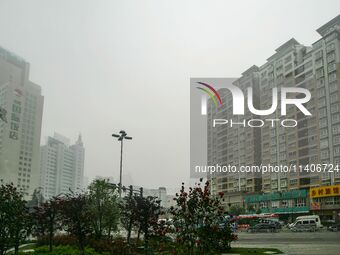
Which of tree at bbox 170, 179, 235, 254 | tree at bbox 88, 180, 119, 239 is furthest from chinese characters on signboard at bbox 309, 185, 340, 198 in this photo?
tree at bbox 170, 179, 235, 254

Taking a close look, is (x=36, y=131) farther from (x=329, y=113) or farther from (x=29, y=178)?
(x=329, y=113)

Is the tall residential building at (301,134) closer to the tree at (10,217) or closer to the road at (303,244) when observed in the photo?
the road at (303,244)

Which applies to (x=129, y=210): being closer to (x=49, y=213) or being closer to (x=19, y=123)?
(x=49, y=213)

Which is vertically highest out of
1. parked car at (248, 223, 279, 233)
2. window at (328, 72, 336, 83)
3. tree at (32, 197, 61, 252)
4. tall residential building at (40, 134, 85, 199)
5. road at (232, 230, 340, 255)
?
window at (328, 72, 336, 83)

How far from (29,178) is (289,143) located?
287ft

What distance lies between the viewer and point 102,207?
2611 centimetres

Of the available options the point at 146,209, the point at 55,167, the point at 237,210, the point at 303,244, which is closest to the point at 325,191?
the point at 237,210

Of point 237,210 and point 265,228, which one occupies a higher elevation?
point 237,210

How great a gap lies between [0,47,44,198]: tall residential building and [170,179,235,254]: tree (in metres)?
117

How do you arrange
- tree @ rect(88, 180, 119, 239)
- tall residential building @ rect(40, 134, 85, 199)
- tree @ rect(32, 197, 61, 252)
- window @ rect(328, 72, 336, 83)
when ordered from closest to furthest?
tree @ rect(32, 197, 61, 252), tree @ rect(88, 180, 119, 239), window @ rect(328, 72, 336, 83), tall residential building @ rect(40, 134, 85, 199)

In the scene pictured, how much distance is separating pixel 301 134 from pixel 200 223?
8064 cm

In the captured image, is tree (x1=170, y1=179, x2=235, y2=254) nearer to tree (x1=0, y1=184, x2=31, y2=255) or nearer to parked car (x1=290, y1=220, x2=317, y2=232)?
tree (x1=0, y1=184, x2=31, y2=255)

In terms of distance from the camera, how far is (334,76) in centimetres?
7881

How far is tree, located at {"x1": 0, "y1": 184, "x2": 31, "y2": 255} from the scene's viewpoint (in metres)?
15.2
